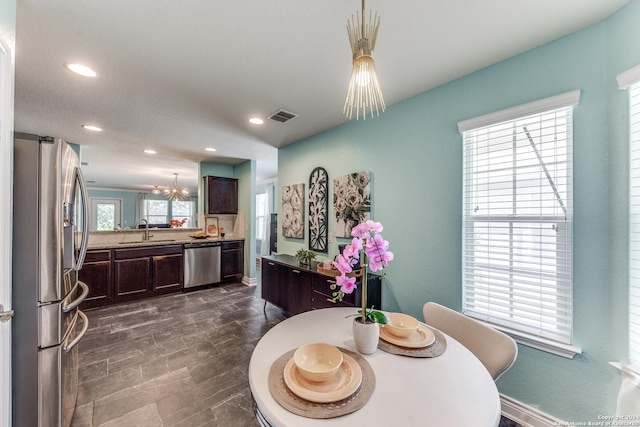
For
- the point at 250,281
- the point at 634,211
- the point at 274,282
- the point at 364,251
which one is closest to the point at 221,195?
the point at 250,281

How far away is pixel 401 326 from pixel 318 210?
2.10 metres

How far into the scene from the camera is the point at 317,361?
3.40 ft

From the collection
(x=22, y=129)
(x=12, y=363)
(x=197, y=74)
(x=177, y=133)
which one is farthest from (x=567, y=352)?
(x=22, y=129)

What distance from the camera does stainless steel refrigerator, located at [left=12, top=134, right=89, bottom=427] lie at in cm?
120

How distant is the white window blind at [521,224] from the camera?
1.53m

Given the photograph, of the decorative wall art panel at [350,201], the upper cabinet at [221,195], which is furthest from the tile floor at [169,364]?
the upper cabinet at [221,195]

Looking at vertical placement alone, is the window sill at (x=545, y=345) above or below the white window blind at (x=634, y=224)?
below

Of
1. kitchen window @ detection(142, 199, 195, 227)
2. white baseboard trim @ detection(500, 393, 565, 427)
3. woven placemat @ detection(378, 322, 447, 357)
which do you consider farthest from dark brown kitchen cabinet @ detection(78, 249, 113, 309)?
kitchen window @ detection(142, 199, 195, 227)

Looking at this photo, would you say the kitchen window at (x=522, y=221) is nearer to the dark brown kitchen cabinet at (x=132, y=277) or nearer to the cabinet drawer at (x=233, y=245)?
the cabinet drawer at (x=233, y=245)

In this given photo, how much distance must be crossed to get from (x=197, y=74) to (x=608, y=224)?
2.97m

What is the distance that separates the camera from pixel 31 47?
162 centimetres

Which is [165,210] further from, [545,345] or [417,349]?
[545,345]

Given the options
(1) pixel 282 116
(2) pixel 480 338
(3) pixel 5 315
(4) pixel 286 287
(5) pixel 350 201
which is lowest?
(4) pixel 286 287

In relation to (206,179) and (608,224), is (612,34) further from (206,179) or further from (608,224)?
(206,179)
